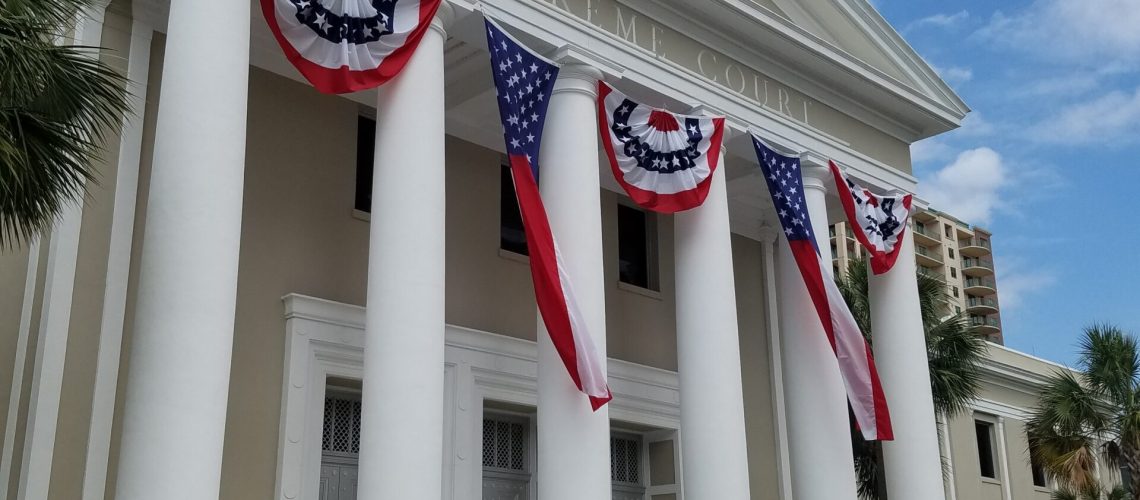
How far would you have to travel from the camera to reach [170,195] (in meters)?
7.99

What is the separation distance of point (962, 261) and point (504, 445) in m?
75.0

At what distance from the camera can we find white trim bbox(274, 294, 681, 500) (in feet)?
37.7

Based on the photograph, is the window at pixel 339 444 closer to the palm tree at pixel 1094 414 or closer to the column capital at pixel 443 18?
the column capital at pixel 443 18

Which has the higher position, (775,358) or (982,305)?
(982,305)

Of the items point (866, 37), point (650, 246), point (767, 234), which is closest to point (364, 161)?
point (650, 246)

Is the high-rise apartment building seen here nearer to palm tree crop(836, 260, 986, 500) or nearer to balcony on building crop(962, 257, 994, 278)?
balcony on building crop(962, 257, 994, 278)

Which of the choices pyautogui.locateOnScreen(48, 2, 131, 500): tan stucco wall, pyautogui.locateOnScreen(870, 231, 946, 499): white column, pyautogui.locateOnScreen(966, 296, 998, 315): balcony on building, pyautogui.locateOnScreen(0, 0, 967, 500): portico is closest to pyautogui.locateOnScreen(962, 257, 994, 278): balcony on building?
pyautogui.locateOnScreen(966, 296, 998, 315): balcony on building

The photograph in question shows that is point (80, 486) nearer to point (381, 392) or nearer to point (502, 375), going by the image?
point (381, 392)

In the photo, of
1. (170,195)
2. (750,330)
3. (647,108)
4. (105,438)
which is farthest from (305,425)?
(750,330)

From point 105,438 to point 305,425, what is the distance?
2238 millimetres

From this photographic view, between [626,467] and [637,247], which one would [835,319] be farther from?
[637,247]

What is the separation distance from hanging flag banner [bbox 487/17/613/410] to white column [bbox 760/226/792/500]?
6912 millimetres

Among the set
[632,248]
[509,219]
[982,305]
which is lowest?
[509,219]

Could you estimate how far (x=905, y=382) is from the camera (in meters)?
15.0
